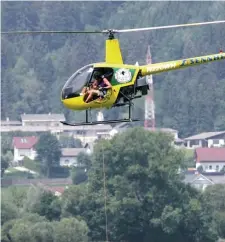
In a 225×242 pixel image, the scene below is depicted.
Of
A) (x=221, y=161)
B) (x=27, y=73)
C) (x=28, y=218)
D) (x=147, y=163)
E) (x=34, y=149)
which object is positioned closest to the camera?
(x=28, y=218)

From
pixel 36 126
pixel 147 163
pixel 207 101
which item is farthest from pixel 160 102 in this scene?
pixel 147 163

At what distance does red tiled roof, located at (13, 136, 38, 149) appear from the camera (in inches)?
4237

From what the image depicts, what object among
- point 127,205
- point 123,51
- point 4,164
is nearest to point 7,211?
point 127,205

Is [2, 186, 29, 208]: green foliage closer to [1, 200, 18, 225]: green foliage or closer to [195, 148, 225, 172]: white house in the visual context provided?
[1, 200, 18, 225]: green foliage

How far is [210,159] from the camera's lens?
3834 inches

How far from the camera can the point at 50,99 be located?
126m

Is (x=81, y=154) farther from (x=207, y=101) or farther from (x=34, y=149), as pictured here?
(x=207, y=101)

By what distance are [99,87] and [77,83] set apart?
20.1 inches

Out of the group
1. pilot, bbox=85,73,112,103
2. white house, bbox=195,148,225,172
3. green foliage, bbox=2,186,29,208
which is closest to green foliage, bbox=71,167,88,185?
white house, bbox=195,148,225,172

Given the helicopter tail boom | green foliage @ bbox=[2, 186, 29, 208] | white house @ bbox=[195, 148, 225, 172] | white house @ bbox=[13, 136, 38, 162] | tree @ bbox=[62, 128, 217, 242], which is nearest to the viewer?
the helicopter tail boom

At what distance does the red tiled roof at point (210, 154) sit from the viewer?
96500mm

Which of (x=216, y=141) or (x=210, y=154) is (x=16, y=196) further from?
(x=216, y=141)

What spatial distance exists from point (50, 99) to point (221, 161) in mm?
32350

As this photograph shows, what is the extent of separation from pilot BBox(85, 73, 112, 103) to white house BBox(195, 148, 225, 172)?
63.8m
